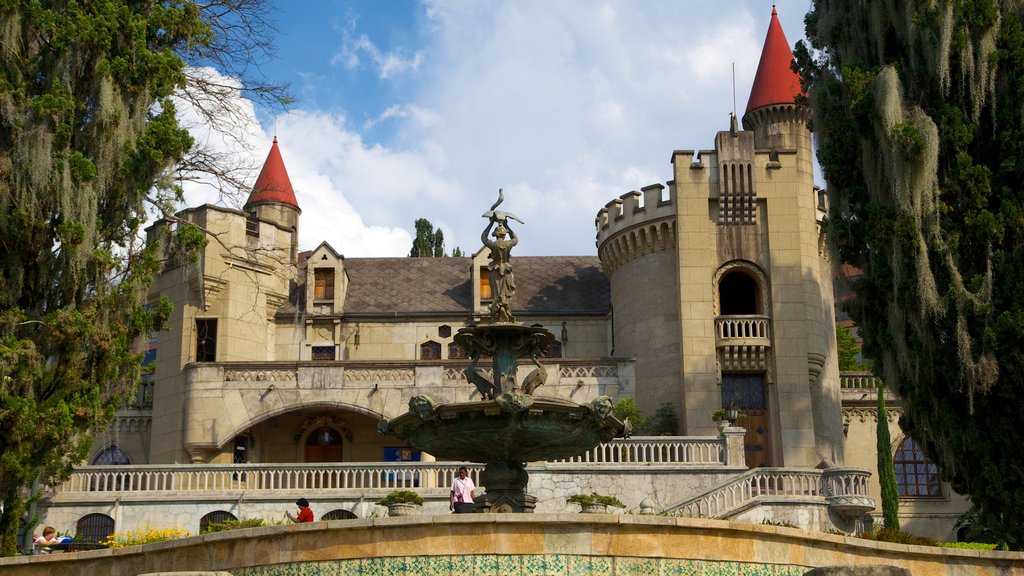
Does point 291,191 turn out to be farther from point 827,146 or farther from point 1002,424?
point 1002,424

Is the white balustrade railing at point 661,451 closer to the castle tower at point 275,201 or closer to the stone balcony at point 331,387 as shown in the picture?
the stone balcony at point 331,387

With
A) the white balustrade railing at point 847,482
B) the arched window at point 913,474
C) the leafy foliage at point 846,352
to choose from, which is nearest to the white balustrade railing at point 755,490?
the white balustrade railing at point 847,482

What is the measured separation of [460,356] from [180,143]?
67.4 feet

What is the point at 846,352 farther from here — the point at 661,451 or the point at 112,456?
the point at 112,456

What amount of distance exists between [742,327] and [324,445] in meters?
13.5

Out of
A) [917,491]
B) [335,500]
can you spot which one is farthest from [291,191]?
[917,491]

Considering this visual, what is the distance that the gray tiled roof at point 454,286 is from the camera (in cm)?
4150

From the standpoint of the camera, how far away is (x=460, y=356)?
40.6m

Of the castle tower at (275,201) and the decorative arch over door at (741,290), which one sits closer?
the decorative arch over door at (741,290)

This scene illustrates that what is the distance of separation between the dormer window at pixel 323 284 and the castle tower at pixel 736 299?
9.71m

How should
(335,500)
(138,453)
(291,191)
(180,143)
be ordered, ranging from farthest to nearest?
1. (291,191)
2. (138,453)
3. (335,500)
4. (180,143)

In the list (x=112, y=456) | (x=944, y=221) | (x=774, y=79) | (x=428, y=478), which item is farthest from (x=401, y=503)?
(x=774, y=79)

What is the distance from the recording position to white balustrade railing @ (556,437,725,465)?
2977 centimetres

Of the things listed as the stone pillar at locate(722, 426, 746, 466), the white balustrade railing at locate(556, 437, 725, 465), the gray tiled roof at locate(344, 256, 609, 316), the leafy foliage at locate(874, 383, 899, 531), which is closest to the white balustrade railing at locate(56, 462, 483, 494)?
the white balustrade railing at locate(556, 437, 725, 465)
